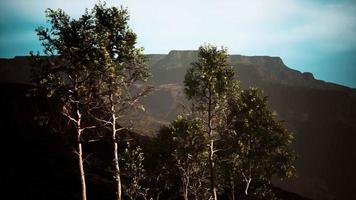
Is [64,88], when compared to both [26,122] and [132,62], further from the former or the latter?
[26,122]

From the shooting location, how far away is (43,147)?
61656 millimetres

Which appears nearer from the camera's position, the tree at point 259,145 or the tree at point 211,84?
the tree at point 211,84

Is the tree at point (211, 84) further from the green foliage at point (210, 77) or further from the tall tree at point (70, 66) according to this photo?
the tall tree at point (70, 66)

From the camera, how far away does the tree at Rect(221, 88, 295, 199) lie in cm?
3894

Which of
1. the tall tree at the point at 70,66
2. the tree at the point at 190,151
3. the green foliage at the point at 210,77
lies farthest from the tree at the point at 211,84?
the tall tree at the point at 70,66

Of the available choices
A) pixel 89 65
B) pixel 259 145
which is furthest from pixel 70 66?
pixel 259 145

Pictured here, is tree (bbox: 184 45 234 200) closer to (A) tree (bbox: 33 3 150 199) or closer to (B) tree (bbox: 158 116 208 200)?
(B) tree (bbox: 158 116 208 200)

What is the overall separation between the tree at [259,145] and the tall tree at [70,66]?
1979 cm

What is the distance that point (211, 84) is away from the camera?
32.5 metres

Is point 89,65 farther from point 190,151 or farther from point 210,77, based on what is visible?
point 190,151

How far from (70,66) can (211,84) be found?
14382mm

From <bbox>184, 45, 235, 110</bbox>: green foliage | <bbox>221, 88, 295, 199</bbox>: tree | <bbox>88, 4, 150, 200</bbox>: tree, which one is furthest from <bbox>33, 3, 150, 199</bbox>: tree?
<bbox>221, 88, 295, 199</bbox>: tree

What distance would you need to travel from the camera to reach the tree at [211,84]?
3250 centimetres

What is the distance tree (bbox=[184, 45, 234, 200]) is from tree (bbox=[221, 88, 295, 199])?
5.67 meters
